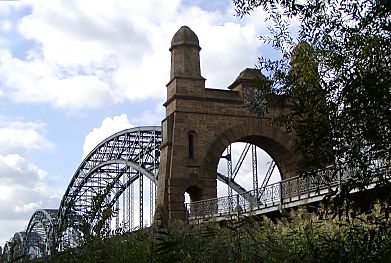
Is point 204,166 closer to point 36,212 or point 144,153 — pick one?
point 144,153

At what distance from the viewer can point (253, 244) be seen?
843cm

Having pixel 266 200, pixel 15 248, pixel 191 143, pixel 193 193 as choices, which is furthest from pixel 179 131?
pixel 15 248

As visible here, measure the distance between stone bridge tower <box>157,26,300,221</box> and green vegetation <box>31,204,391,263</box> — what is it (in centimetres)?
2081

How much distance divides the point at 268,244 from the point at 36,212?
94677 mm

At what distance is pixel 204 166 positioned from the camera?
109 feet

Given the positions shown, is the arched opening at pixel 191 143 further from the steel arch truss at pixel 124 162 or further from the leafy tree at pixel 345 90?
the leafy tree at pixel 345 90

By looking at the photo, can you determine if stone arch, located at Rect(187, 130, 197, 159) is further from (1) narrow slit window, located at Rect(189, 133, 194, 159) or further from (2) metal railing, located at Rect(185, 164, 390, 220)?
(2) metal railing, located at Rect(185, 164, 390, 220)

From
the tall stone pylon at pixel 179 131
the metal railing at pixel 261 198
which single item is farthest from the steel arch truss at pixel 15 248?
the tall stone pylon at pixel 179 131

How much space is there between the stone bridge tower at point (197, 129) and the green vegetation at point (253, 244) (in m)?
20.8

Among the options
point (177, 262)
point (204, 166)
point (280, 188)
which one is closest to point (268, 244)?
point (177, 262)

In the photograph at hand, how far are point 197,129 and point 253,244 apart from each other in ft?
82.5

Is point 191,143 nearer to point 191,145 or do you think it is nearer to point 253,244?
point 191,145

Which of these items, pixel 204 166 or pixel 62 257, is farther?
pixel 204 166

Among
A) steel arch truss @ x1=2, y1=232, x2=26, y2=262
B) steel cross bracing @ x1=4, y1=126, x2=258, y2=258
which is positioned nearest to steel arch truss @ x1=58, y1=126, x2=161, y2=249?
steel cross bracing @ x1=4, y1=126, x2=258, y2=258
